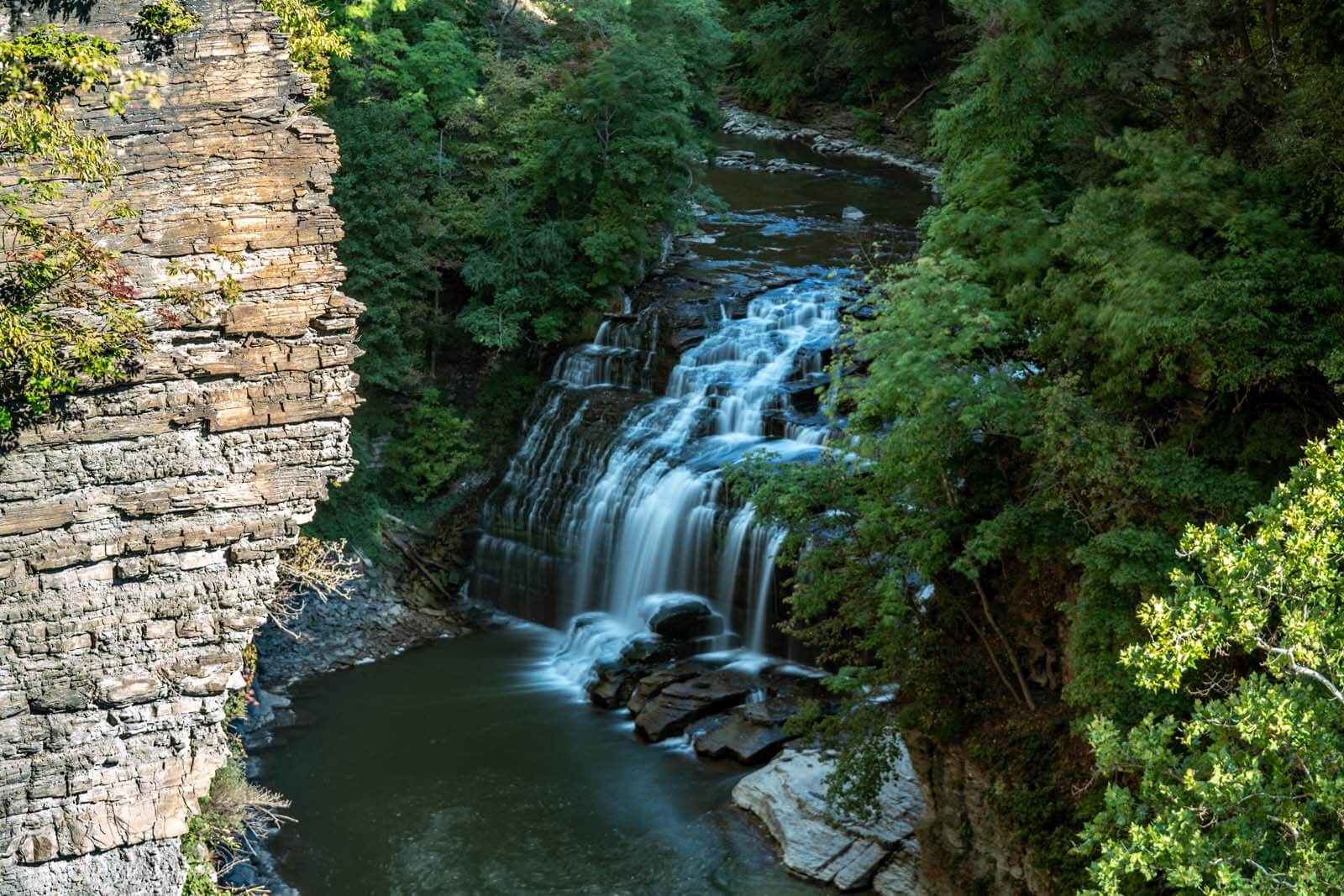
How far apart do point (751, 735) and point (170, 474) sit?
11.0 meters

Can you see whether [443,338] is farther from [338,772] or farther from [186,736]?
[186,736]

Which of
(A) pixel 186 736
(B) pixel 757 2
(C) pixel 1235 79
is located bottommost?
(A) pixel 186 736

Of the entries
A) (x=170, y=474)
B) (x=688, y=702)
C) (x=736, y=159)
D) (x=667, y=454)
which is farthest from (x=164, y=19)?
(x=736, y=159)

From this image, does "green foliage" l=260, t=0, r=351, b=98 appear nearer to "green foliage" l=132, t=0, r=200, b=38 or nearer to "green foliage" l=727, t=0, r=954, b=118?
"green foliage" l=132, t=0, r=200, b=38

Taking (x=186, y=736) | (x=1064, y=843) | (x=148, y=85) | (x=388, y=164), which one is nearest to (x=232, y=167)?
(x=148, y=85)

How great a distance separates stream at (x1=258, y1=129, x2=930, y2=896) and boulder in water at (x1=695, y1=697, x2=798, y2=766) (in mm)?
247

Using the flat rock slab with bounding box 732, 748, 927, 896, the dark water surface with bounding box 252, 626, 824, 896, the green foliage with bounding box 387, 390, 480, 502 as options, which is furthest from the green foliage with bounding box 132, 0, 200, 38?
the green foliage with bounding box 387, 390, 480, 502

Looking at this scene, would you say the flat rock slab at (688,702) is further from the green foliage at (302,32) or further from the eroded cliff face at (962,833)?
the green foliage at (302,32)

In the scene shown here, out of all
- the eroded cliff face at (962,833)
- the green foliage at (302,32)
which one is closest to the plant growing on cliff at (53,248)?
the green foliage at (302,32)

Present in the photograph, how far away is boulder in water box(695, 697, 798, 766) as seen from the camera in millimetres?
18281

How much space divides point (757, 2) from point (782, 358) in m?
27.2

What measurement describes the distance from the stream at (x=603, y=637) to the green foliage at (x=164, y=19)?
35.1 ft

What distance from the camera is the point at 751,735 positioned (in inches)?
731

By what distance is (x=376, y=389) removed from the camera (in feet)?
83.4
